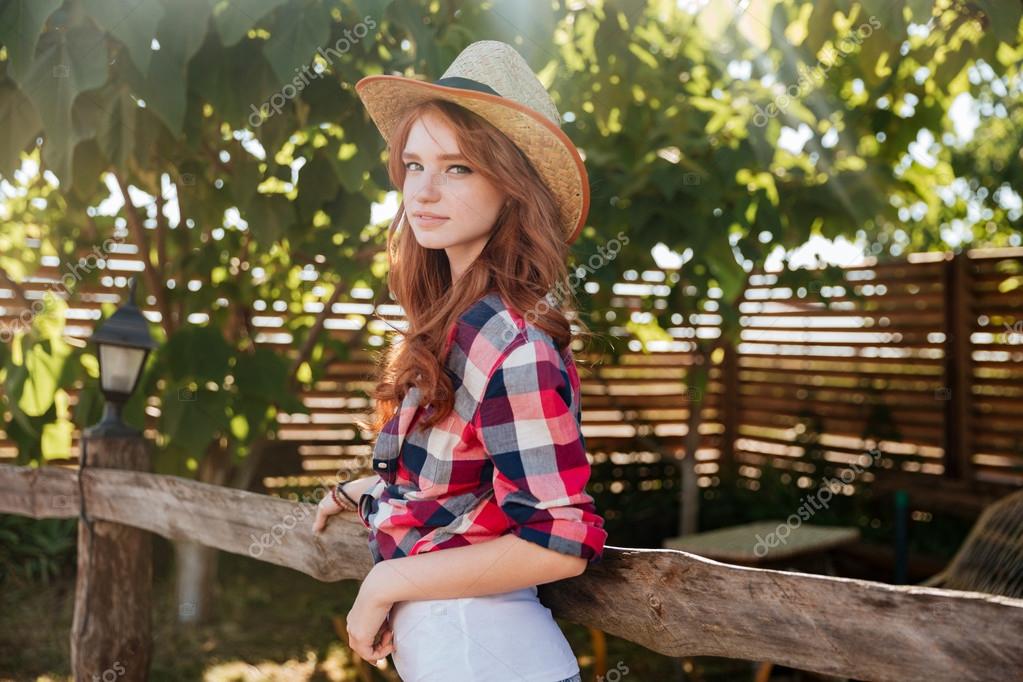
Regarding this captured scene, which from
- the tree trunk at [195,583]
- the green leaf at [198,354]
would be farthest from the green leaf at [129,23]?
the tree trunk at [195,583]

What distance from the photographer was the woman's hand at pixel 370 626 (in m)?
1.33

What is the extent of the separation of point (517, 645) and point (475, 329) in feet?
1.39

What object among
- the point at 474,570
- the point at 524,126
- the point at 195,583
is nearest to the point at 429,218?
the point at 524,126

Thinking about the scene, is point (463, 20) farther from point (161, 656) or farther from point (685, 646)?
point (161, 656)

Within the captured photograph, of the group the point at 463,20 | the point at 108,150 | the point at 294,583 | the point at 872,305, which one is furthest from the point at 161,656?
the point at 872,305

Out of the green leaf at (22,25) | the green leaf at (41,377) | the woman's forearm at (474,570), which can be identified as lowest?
the woman's forearm at (474,570)

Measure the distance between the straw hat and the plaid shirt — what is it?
0.23 metres

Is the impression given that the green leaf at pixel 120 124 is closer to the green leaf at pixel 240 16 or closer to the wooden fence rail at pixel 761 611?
the green leaf at pixel 240 16

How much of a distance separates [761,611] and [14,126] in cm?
204

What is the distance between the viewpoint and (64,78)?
6.75 ft

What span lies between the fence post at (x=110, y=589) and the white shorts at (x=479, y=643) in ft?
4.91

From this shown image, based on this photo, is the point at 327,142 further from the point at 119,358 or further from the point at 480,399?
the point at 480,399

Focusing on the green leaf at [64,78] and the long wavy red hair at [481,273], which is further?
the green leaf at [64,78]

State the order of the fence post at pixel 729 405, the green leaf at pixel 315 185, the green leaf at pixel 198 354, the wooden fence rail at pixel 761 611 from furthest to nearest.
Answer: the fence post at pixel 729 405 → the green leaf at pixel 198 354 → the green leaf at pixel 315 185 → the wooden fence rail at pixel 761 611
